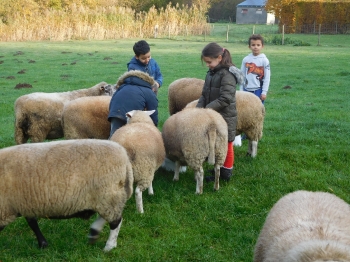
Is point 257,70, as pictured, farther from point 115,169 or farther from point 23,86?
point 23,86

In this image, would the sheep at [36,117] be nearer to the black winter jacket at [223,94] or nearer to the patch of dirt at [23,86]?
the black winter jacket at [223,94]

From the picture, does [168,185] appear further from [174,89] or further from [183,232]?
[174,89]

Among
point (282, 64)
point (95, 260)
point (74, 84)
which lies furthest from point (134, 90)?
point (282, 64)

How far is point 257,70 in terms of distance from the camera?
7.26 meters

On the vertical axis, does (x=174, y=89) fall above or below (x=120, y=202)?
above

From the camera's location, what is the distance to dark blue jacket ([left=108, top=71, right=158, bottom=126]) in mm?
5441

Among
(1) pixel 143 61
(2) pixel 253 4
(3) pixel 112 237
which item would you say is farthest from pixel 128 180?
(2) pixel 253 4

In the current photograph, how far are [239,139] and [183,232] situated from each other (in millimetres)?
3251

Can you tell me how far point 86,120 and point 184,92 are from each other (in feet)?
8.34

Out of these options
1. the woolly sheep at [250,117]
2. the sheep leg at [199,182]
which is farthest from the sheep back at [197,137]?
the woolly sheep at [250,117]

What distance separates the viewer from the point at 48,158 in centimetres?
365

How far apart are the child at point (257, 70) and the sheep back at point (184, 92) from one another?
3.12 feet

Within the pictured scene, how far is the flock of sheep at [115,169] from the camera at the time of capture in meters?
2.61

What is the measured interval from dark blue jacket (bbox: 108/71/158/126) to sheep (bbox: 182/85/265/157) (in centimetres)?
96
